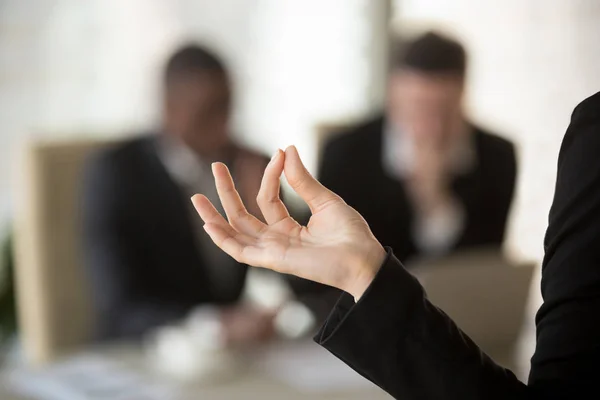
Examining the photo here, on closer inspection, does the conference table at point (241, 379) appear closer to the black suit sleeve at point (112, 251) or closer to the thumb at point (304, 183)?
the black suit sleeve at point (112, 251)

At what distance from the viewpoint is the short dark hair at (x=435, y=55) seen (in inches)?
36.1

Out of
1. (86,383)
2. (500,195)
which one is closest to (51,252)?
(86,383)

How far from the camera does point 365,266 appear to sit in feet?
1.06

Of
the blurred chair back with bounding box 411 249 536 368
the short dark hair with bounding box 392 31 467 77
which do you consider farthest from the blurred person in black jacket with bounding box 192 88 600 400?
the short dark hair with bounding box 392 31 467 77

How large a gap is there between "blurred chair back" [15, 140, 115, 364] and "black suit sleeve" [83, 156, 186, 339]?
0.05ft

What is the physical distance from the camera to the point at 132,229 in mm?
1126

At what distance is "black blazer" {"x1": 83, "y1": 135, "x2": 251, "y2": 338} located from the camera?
1104mm

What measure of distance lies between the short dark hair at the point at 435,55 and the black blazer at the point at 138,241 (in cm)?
36

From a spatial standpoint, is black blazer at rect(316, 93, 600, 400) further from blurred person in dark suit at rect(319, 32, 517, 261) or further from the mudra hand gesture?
blurred person in dark suit at rect(319, 32, 517, 261)

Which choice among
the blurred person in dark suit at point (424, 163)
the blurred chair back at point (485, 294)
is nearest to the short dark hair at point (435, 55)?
the blurred person in dark suit at point (424, 163)

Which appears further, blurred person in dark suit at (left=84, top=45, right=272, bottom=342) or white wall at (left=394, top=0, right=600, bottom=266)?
blurred person in dark suit at (left=84, top=45, right=272, bottom=342)

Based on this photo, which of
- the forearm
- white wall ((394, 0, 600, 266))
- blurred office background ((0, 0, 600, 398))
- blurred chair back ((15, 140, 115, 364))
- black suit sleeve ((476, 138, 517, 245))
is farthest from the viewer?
blurred office background ((0, 0, 600, 398))

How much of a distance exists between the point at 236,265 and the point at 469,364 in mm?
844

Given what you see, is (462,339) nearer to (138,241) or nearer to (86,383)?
(86,383)
